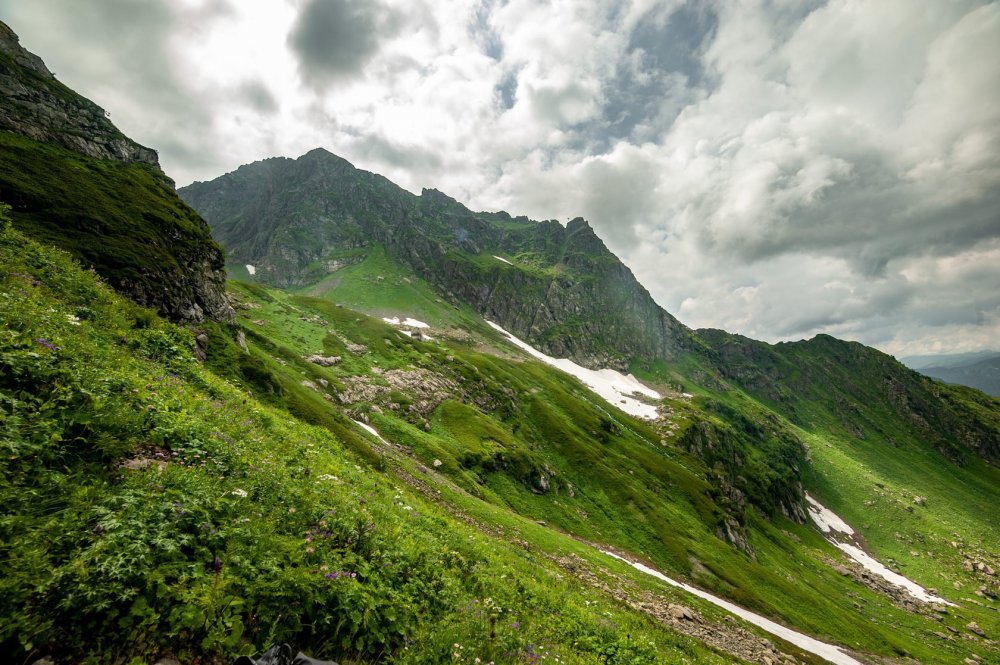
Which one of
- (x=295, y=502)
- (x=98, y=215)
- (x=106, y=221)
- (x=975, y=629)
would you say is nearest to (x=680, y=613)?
(x=295, y=502)

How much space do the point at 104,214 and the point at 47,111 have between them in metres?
60.5

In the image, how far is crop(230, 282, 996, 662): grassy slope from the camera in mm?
57219

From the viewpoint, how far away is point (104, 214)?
37.8 metres

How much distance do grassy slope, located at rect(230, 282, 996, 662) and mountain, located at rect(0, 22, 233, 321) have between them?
67.7 feet

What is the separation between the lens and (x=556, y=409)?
114m

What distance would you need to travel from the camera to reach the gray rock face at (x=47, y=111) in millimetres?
60531

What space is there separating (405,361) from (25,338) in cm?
7818

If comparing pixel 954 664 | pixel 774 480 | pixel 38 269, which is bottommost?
pixel 954 664

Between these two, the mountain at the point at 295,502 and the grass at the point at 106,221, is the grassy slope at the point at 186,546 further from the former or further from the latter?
the grass at the point at 106,221

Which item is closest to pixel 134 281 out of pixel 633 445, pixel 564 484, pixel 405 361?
pixel 405 361

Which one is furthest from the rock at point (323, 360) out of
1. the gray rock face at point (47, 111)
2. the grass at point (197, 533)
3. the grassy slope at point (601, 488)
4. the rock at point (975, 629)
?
the rock at point (975, 629)

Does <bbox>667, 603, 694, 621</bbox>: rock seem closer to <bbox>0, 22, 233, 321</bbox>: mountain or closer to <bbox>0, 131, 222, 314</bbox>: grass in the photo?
<bbox>0, 22, 233, 321</bbox>: mountain

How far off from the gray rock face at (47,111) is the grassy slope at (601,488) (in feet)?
121

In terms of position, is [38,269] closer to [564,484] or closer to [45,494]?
[45,494]
